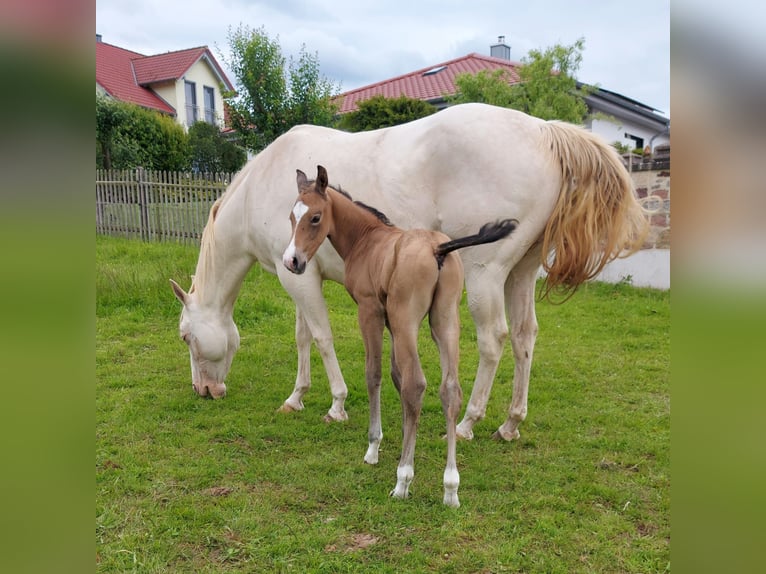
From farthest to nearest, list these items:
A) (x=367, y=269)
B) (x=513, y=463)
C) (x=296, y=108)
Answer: (x=296, y=108)
(x=513, y=463)
(x=367, y=269)

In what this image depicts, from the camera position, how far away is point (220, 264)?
15.9ft

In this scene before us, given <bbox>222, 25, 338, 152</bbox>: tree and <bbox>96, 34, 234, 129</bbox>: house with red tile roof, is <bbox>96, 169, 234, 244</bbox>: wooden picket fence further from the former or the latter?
<bbox>96, 34, 234, 129</bbox>: house with red tile roof

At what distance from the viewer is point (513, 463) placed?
3.70 m

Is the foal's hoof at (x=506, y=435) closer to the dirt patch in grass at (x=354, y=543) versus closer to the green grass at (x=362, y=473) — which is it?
the green grass at (x=362, y=473)

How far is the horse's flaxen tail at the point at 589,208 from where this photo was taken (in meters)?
3.67

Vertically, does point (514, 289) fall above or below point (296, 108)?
below

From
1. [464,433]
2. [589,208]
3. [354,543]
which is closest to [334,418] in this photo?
[464,433]

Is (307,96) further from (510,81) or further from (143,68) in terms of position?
(143,68)

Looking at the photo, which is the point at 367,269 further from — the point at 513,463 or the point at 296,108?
the point at 296,108

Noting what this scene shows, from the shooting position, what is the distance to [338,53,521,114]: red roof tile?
66.5 ft

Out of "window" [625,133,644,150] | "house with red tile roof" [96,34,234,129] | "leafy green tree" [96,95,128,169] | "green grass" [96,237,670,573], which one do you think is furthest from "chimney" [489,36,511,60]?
"green grass" [96,237,670,573]
